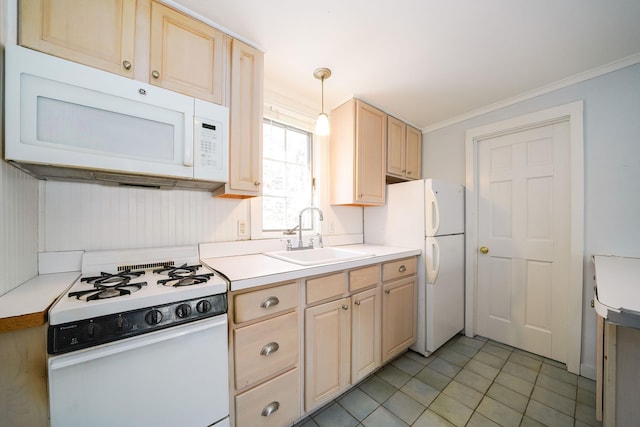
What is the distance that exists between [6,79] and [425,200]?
2447mm

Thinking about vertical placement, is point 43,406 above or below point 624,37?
below

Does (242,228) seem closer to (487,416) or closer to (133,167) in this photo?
(133,167)

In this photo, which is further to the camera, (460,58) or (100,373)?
(460,58)

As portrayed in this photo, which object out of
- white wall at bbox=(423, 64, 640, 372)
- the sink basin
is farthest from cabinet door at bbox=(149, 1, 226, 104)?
white wall at bbox=(423, 64, 640, 372)

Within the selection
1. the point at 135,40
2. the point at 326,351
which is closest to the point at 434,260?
the point at 326,351

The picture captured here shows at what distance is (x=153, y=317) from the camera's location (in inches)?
33.3

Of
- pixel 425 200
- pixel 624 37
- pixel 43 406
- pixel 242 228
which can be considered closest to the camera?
pixel 43 406

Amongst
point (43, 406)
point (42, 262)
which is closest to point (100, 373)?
point (43, 406)

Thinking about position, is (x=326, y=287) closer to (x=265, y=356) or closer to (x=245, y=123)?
(x=265, y=356)

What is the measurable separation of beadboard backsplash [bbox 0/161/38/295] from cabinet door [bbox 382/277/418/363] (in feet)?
6.42

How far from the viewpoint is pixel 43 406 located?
73 cm

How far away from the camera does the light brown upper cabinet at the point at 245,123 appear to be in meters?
1.39

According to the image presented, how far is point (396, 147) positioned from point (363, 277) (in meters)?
1.55

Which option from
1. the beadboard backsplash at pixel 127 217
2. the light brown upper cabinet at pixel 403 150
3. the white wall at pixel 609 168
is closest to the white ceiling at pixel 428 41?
the white wall at pixel 609 168
